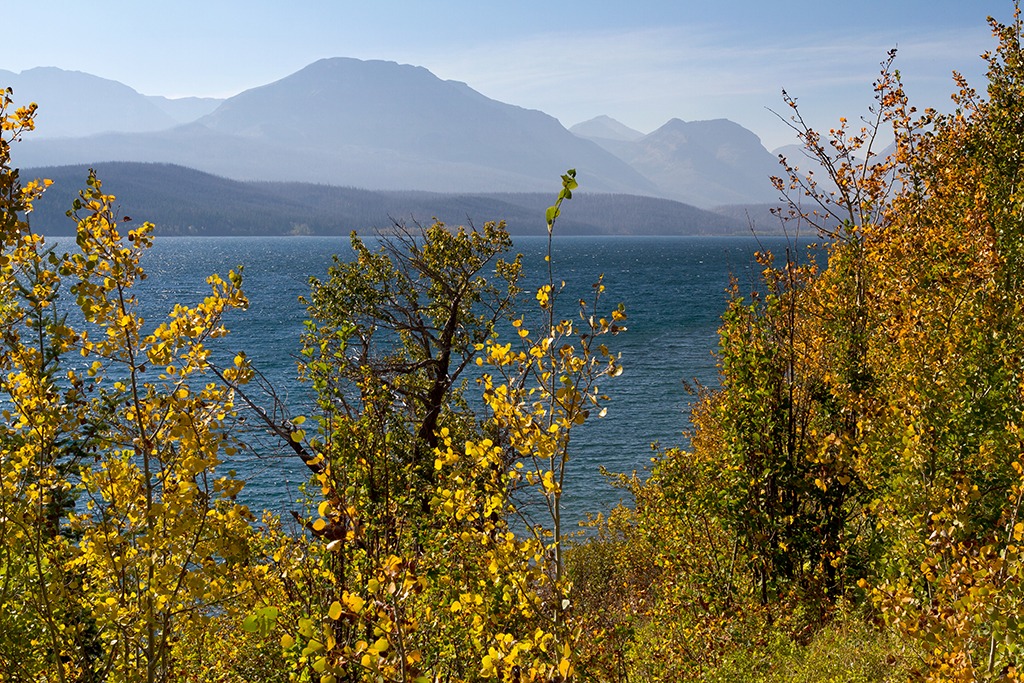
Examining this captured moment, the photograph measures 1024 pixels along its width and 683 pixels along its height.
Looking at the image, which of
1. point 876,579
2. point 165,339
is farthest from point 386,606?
point 876,579

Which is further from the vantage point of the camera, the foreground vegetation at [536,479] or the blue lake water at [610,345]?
the blue lake water at [610,345]

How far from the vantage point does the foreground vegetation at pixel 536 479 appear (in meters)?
3.62

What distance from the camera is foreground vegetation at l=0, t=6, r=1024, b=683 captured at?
3623 mm

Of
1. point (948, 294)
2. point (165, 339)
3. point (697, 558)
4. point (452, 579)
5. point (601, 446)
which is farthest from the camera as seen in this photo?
point (601, 446)

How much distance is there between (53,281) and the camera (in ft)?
13.5

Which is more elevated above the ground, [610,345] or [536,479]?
[536,479]

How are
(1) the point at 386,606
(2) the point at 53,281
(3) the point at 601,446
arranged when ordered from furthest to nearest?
(3) the point at 601,446 → (2) the point at 53,281 → (1) the point at 386,606

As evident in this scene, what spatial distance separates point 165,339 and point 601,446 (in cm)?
2806

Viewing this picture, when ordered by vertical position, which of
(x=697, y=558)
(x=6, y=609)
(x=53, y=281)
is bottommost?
(x=697, y=558)

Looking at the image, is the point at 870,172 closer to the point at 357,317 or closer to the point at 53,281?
the point at 357,317

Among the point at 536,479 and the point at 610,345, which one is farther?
the point at 610,345

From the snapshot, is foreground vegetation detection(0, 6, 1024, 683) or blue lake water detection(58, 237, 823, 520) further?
blue lake water detection(58, 237, 823, 520)

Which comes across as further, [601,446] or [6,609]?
[601,446]

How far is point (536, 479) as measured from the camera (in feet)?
12.6
